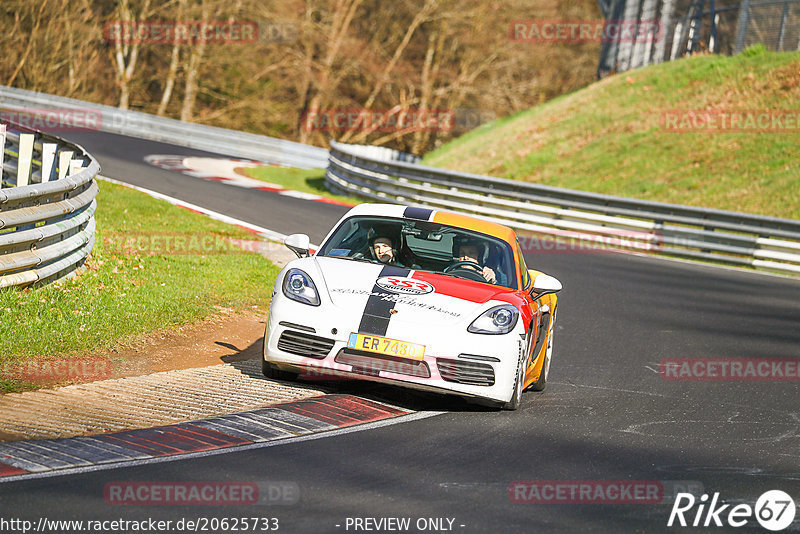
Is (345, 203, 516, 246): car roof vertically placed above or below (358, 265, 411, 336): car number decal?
above

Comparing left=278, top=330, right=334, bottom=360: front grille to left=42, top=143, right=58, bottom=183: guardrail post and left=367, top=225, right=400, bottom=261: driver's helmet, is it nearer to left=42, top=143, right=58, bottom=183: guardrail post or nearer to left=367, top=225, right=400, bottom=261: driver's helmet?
left=367, top=225, right=400, bottom=261: driver's helmet

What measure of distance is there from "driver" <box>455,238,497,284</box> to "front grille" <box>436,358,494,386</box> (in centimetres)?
125

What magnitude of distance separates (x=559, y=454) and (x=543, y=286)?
2.02 metres

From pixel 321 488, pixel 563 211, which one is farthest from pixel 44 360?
pixel 563 211

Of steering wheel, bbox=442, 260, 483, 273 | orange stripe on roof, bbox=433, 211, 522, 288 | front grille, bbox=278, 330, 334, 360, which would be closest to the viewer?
front grille, bbox=278, 330, 334, 360

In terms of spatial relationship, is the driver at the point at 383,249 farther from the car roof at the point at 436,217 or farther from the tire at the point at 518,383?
the tire at the point at 518,383

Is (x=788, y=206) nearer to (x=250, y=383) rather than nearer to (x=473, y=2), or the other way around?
(x=250, y=383)

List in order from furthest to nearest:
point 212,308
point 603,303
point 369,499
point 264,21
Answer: point 264,21 → point 603,303 → point 212,308 → point 369,499

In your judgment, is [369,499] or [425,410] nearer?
[369,499]

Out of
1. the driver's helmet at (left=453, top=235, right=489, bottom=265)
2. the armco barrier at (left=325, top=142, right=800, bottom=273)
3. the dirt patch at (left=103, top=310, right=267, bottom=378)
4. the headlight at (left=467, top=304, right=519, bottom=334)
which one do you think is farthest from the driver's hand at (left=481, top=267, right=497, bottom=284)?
the armco barrier at (left=325, top=142, right=800, bottom=273)

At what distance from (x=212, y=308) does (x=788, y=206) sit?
1660cm

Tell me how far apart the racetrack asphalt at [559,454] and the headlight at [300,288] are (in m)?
0.80

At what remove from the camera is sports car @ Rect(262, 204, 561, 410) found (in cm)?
676

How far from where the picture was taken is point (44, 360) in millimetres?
7496
